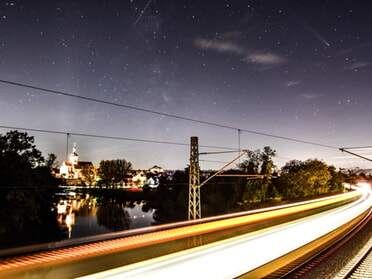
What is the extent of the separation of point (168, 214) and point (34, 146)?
32799 millimetres

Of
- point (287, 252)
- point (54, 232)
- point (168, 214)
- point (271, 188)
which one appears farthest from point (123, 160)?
point (287, 252)

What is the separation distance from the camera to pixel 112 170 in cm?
9788

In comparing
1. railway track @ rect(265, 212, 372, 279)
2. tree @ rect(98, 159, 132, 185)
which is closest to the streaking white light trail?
railway track @ rect(265, 212, 372, 279)

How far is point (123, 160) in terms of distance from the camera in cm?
10056

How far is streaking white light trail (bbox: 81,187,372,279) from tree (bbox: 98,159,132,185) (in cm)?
9130

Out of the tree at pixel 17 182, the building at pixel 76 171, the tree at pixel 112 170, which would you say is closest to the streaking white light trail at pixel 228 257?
the tree at pixel 17 182

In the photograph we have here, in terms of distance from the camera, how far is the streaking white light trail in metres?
5.44

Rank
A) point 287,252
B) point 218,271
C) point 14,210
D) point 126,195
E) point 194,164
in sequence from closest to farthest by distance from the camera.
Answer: point 218,271
point 287,252
point 194,164
point 14,210
point 126,195

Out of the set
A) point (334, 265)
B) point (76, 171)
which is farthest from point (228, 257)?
point (76, 171)

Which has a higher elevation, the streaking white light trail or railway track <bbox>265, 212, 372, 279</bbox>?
the streaking white light trail

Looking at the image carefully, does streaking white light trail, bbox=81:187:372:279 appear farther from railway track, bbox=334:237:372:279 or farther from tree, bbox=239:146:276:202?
tree, bbox=239:146:276:202

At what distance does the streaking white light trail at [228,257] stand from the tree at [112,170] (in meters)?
91.3

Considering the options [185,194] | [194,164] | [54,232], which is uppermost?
[194,164]

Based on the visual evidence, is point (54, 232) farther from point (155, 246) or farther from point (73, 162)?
point (73, 162)
